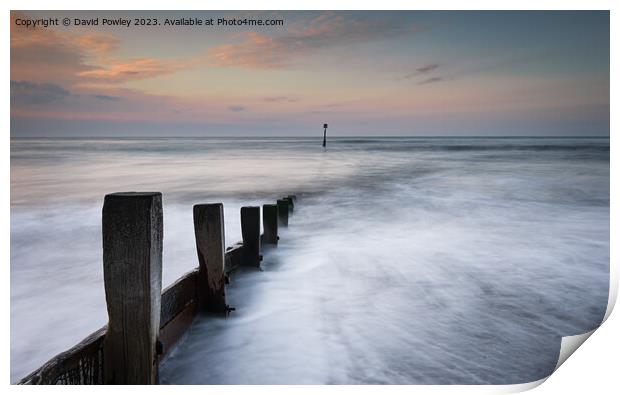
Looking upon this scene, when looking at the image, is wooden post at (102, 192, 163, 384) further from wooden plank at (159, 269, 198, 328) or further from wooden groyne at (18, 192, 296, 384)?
wooden plank at (159, 269, 198, 328)

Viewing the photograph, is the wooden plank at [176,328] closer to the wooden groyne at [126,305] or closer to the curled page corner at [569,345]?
the wooden groyne at [126,305]

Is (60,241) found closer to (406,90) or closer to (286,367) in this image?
(286,367)

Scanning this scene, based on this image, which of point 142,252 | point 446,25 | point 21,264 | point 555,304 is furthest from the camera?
point 446,25

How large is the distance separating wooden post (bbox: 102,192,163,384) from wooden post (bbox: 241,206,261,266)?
2.66 metres

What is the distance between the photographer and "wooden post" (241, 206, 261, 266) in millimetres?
4930

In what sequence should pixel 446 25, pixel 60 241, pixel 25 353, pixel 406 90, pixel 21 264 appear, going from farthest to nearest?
pixel 406 90 < pixel 446 25 < pixel 60 241 < pixel 21 264 < pixel 25 353

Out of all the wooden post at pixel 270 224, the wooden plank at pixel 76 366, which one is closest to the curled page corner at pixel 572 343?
the wooden plank at pixel 76 366

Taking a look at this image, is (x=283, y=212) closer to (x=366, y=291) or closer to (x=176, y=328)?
(x=366, y=291)

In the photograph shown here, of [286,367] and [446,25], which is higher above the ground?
[446,25]

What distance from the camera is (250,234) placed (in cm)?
496

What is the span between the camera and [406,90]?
38.4ft

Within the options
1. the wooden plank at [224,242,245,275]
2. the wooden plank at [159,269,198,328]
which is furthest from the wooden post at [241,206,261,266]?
the wooden plank at [159,269,198,328]

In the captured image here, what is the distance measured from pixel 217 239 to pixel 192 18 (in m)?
2.92
